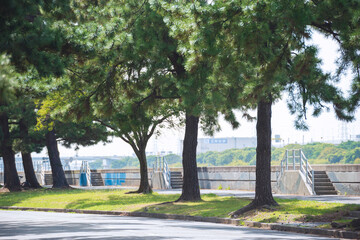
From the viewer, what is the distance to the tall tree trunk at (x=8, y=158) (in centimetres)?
4072

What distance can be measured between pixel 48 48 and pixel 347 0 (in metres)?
7.27

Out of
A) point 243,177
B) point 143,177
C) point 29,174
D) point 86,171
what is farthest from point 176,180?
point 86,171

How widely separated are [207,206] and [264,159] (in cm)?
331

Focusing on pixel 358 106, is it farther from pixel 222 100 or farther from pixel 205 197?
pixel 205 197

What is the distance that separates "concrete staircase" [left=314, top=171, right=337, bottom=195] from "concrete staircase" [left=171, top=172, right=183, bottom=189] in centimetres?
1271

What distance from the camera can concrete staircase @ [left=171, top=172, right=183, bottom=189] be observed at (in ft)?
124

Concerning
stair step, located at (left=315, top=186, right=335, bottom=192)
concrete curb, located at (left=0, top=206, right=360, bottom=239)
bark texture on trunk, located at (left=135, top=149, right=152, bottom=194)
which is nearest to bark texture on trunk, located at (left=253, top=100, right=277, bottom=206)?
concrete curb, located at (left=0, top=206, right=360, bottom=239)

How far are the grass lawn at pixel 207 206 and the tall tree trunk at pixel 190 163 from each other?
0.68 meters

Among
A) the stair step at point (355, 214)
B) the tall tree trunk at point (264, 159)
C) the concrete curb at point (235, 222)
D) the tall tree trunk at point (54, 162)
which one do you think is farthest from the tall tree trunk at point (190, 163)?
the tall tree trunk at point (54, 162)

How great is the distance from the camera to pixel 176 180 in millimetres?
38188

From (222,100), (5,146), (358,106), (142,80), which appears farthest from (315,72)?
(5,146)

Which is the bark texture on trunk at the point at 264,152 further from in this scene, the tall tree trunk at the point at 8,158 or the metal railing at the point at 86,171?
the metal railing at the point at 86,171

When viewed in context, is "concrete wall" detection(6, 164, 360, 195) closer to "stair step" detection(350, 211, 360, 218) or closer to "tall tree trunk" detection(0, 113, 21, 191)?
"tall tree trunk" detection(0, 113, 21, 191)

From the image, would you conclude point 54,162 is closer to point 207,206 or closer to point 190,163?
point 190,163
